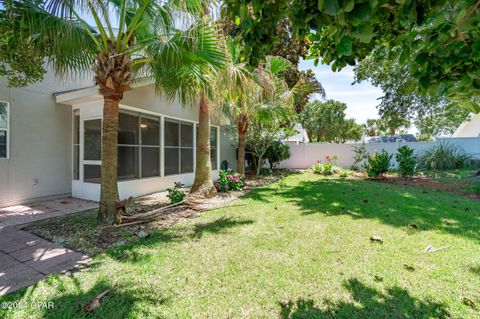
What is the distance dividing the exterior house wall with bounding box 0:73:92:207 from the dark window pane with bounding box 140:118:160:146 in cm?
226

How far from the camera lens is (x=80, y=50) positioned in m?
4.38

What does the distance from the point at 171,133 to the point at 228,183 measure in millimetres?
2944

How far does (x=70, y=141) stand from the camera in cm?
778

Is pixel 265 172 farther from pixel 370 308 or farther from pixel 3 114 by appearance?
pixel 370 308

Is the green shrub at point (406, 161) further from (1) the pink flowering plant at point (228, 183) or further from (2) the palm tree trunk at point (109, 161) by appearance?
(2) the palm tree trunk at point (109, 161)

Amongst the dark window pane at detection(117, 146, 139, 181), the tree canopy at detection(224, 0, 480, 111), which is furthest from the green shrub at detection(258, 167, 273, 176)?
the tree canopy at detection(224, 0, 480, 111)

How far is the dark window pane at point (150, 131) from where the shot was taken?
814 cm

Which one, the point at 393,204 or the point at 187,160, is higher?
the point at 187,160

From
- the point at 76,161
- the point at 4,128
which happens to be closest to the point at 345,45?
the point at 4,128

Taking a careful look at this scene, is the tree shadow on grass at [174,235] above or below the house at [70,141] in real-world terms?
below

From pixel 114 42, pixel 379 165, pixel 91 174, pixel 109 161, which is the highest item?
pixel 114 42

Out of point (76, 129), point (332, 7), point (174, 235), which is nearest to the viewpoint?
point (332, 7)

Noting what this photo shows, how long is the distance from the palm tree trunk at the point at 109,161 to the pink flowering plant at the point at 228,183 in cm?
389

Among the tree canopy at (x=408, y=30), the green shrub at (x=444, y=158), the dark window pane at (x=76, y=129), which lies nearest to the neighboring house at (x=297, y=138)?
the green shrub at (x=444, y=158)
